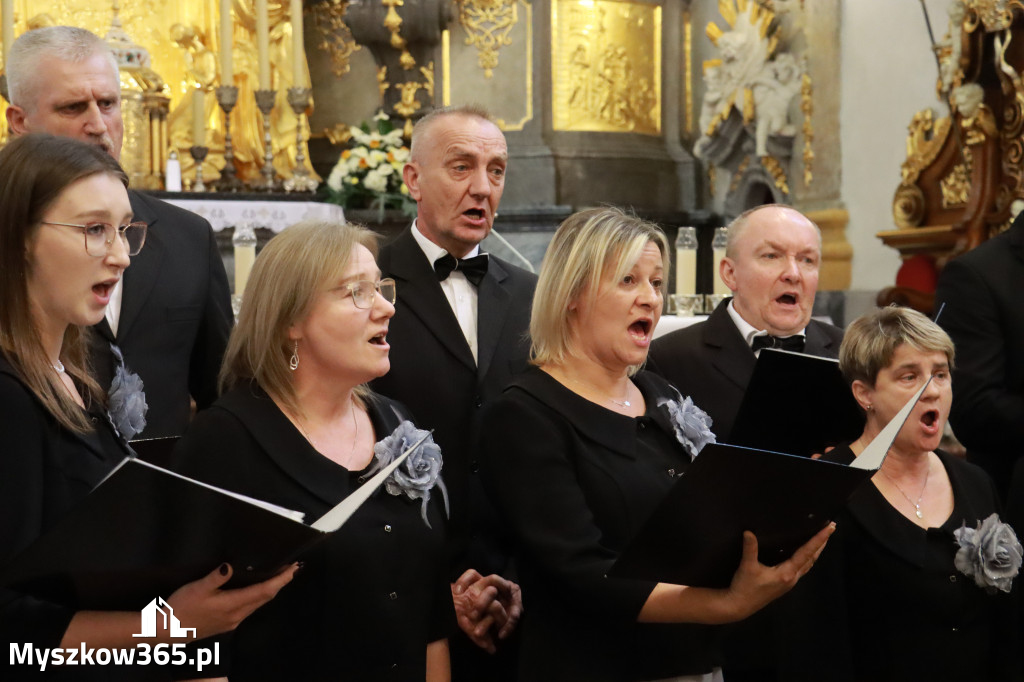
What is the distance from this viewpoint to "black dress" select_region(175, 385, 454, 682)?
7.96 ft

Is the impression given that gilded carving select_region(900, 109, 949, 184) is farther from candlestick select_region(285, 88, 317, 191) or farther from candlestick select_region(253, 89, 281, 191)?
candlestick select_region(253, 89, 281, 191)

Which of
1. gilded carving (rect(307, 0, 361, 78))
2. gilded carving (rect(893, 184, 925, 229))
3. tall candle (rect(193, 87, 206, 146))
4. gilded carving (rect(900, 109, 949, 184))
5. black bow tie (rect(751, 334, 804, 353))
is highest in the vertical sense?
gilded carving (rect(307, 0, 361, 78))

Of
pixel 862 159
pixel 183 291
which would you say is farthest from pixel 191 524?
pixel 862 159

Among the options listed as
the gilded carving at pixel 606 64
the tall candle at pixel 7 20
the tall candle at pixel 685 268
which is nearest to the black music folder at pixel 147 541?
the tall candle at pixel 685 268

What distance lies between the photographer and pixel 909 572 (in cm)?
294

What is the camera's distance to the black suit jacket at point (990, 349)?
11.9ft

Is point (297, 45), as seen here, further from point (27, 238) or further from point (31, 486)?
point (31, 486)

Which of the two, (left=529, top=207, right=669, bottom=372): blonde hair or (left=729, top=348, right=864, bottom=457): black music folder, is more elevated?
(left=529, top=207, right=669, bottom=372): blonde hair

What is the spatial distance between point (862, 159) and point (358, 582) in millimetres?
6422

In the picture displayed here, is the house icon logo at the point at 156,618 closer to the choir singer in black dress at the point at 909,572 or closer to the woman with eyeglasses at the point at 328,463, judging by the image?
the woman with eyeglasses at the point at 328,463

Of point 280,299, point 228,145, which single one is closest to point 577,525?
point 280,299

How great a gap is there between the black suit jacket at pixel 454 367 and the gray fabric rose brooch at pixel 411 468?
26.0 inches

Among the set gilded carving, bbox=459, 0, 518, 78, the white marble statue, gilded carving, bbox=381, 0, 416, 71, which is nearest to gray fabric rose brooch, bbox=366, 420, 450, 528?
the white marble statue

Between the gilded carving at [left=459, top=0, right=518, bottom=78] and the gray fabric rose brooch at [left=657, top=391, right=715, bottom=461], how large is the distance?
684 centimetres
